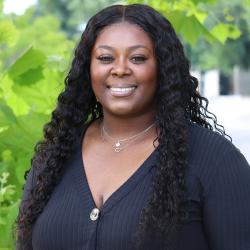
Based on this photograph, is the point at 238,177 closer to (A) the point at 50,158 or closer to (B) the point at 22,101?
(A) the point at 50,158

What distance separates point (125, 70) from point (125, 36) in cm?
12

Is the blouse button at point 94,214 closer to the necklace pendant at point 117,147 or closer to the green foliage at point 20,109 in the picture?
the necklace pendant at point 117,147

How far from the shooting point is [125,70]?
108 inches

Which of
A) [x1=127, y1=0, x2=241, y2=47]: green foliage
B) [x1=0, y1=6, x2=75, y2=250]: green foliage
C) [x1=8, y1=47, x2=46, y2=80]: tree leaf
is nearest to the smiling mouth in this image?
[x1=0, y1=6, x2=75, y2=250]: green foliage

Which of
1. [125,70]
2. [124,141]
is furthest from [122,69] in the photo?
[124,141]

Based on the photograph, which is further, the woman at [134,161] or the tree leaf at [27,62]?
the tree leaf at [27,62]

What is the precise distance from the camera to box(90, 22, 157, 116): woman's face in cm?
275

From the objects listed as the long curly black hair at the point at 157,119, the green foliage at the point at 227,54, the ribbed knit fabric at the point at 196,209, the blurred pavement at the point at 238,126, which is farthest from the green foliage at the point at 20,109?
the green foliage at the point at 227,54

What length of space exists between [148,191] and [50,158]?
0.45 metres

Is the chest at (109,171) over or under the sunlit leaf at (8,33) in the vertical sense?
under

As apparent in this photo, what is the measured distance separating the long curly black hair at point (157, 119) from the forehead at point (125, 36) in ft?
0.06

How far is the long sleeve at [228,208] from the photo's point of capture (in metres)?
2.64

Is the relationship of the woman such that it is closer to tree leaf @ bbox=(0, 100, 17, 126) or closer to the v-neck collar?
the v-neck collar

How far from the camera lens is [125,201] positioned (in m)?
2.69
